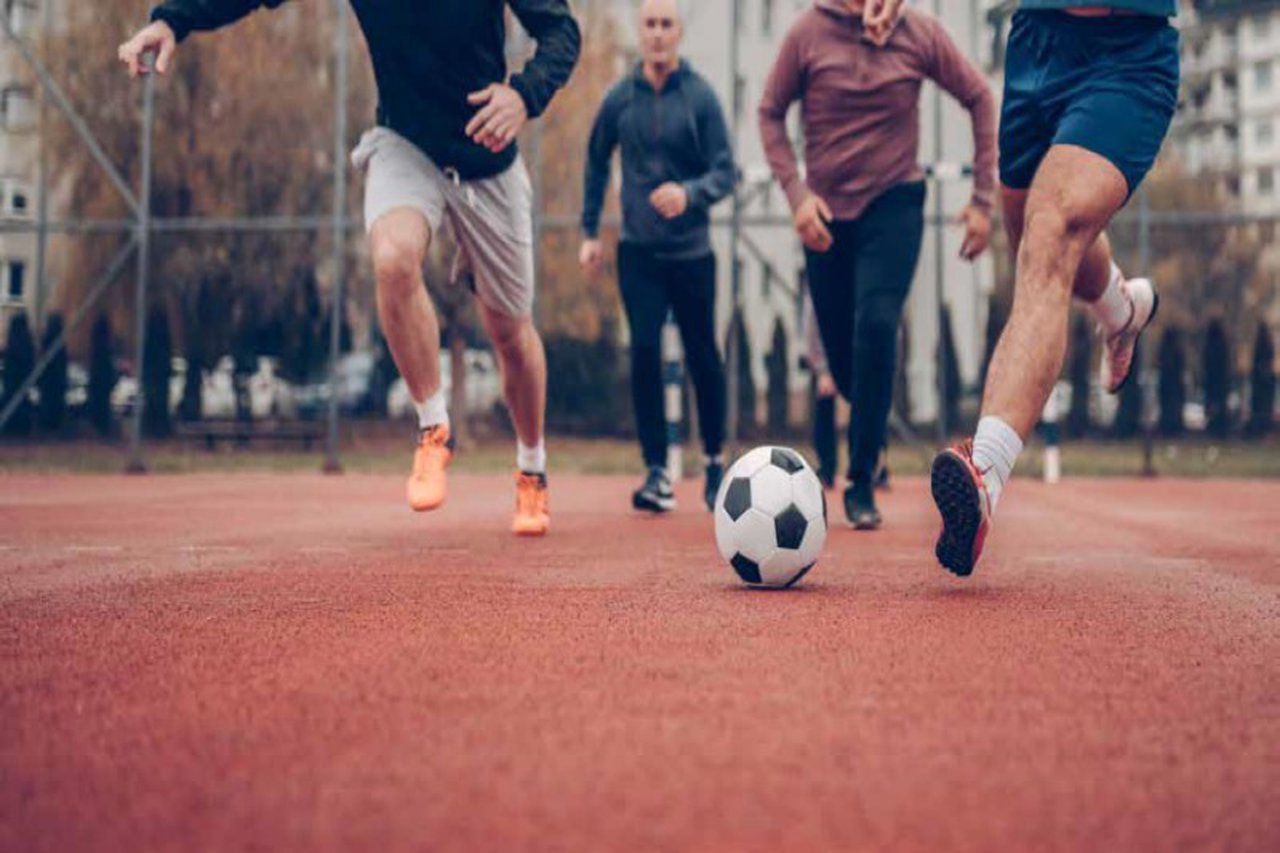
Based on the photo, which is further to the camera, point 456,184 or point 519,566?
point 456,184

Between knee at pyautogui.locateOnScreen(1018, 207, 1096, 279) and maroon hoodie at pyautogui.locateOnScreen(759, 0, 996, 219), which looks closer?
knee at pyautogui.locateOnScreen(1018, 207, 1096, 279)

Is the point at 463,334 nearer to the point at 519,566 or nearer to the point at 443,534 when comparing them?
the point at 443,534

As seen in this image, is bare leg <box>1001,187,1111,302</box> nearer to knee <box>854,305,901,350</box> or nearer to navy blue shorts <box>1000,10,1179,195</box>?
navy blue shorts <box>1000,10,1179,195</box>

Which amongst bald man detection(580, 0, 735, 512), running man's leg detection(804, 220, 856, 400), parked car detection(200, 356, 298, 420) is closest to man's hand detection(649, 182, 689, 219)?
bald man detection(580, 0, 735, 512)

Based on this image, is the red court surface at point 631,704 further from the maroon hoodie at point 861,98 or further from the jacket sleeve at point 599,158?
the jacket sleeve at point 599,158

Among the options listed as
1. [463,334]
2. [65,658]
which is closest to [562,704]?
[65,658]

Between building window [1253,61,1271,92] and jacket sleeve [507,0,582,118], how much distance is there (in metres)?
59.2

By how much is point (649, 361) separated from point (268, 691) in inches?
142

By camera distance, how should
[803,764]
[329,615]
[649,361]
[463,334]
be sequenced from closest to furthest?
1. [803,764]
2. [329,615]
3. [649,361]
4. [463,334]

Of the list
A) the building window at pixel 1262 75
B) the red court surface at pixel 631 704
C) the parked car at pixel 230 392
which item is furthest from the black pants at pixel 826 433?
the building window at pixel 1262 75

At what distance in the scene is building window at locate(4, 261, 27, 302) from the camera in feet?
43.6

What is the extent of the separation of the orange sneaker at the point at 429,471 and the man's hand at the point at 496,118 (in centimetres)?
84

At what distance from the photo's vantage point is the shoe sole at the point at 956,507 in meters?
2.51

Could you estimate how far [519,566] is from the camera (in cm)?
328
